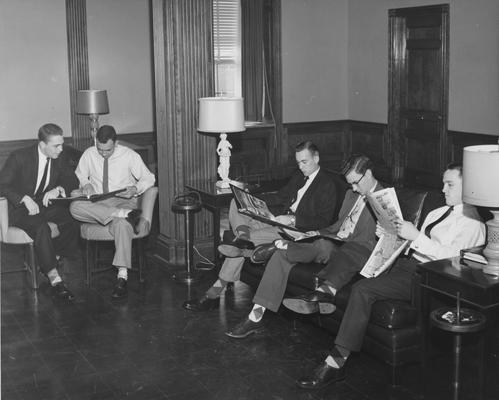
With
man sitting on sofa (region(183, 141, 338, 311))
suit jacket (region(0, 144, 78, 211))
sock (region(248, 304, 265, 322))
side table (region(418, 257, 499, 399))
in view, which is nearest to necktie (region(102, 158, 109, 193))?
suit jacket (region(0, 144, 78, 211))

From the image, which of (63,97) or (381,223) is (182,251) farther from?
(63,97)

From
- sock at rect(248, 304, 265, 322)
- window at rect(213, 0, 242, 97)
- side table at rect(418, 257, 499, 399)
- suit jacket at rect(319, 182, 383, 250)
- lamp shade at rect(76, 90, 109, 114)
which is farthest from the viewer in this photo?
window at rect(213, 0, 242, 97)

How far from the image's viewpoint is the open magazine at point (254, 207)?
512 centimetres

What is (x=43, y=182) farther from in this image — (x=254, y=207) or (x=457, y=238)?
(x=457, y=238)

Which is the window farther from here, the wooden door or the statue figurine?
the statue figurine

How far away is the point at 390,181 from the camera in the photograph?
10.0m

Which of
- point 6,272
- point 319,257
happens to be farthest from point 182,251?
point 319,257

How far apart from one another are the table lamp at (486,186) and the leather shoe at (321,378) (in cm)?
104

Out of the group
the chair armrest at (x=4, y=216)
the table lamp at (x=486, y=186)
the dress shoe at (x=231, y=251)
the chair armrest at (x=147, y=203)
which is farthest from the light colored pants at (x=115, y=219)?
the table lamp at (x=486, y=186)

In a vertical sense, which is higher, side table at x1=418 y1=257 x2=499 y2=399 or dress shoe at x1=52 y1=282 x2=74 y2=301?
side table at x1=418 y1=257 x2=499 y2=399

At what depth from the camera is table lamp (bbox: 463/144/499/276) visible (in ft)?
11.2

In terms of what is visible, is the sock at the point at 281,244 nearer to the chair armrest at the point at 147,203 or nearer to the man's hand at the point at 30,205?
the chair armrest at the point at 147,203

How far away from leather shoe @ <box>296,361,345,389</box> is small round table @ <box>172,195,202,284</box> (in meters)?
2.21

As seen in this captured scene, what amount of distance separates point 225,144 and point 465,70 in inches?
152
